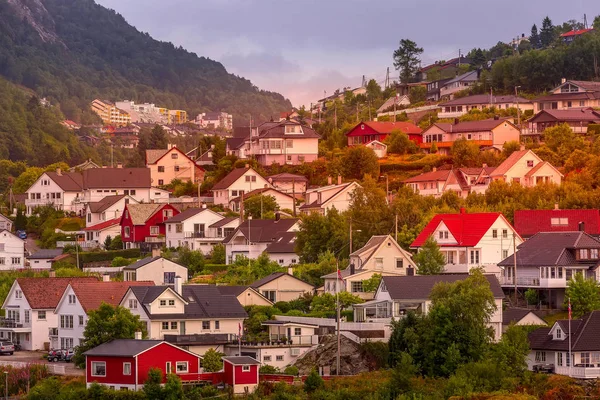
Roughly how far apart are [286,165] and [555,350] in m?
52.9

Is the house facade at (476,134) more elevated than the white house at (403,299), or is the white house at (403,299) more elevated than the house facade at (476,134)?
the house facade at (476,134)

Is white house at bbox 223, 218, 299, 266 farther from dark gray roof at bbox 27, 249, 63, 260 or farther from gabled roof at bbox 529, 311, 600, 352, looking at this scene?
gabled roof at bbox 529, 311, 600, 352

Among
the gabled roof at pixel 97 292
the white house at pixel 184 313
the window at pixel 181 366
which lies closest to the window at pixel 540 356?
the white house at pixel 184 313

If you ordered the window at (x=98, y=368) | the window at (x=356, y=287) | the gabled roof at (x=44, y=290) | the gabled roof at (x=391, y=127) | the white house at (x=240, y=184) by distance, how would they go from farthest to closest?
1. the gabled roof at (x=391, y=127)
2. the white house at (x=240, y=184)
3. the gabled roof at (x=44, y=290)
4. the window at (x=356, y=287)
5. the window at (x=98, y=368)

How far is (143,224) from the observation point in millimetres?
96750

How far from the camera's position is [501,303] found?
2468 inches

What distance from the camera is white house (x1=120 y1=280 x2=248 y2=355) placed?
61469mm

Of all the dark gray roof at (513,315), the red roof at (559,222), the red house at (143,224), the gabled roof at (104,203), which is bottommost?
the dark gray roof at (513,315)

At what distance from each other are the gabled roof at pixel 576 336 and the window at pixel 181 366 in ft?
48.3

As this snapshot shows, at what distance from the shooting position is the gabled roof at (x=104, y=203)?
339 feet

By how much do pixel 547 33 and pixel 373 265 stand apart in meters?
115

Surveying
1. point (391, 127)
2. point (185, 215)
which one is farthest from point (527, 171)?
point (185, 215)

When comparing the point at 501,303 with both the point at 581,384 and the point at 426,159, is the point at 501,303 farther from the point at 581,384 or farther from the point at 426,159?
the point at 426,159

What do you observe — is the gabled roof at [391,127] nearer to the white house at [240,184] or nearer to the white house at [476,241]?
the white house at [240,184]
